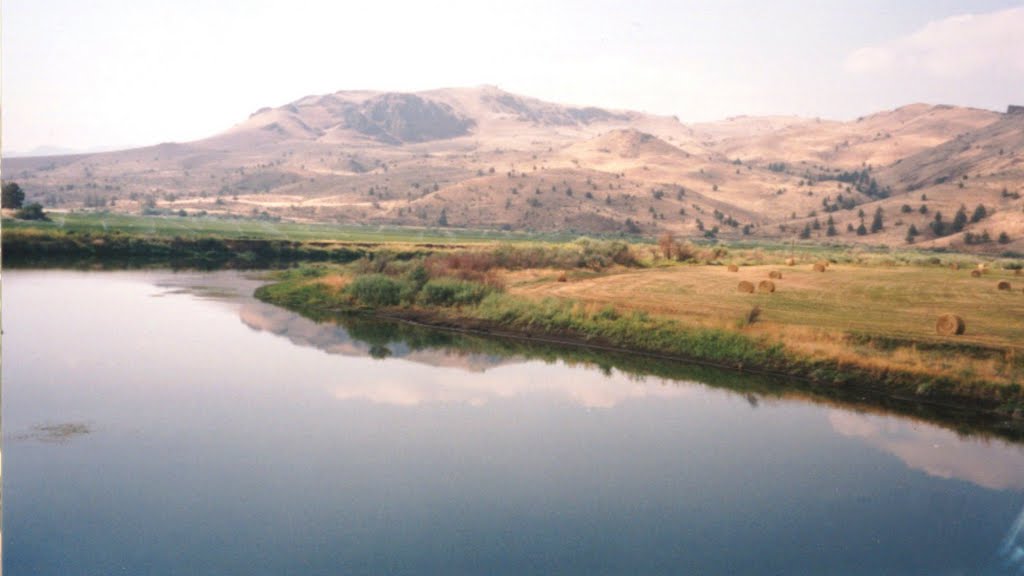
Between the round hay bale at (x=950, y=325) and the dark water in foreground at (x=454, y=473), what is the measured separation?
795 centimetres

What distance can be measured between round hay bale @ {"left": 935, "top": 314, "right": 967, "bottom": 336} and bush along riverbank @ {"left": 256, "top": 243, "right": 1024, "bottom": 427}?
3929 mm

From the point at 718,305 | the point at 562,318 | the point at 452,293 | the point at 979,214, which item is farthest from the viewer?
the point at 979,214

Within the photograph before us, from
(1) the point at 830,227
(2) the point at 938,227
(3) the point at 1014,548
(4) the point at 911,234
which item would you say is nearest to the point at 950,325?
(3) the point at 1014,548

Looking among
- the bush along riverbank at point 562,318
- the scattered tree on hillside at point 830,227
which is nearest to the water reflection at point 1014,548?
the bush along riverbank at point 562,318

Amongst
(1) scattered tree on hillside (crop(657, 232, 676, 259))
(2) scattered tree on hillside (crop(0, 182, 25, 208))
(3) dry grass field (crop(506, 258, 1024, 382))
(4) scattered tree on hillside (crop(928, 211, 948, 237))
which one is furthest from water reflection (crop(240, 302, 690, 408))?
(4) scattered tree on hillside (crop(928, 211, 948, 237))

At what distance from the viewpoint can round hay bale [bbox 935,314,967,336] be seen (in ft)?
109

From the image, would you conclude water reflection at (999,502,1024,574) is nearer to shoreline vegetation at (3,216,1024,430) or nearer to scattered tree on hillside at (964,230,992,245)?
shoreline vegetation at (3,216,1024,430)

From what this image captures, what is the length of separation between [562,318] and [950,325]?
17.4m

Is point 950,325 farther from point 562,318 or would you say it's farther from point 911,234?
point 911,234

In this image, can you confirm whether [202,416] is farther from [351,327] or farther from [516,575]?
[351,327]

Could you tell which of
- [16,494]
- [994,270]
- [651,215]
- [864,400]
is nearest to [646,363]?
[864,400]

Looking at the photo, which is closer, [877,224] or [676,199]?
[877,224]

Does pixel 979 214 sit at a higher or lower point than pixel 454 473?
higher

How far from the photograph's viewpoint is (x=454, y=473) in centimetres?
2077
